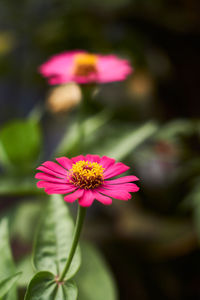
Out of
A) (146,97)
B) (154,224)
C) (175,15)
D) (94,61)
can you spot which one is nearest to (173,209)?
(154,224)

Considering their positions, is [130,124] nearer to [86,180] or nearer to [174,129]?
[174,129]

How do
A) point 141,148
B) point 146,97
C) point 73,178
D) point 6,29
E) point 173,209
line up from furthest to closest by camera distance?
point 6,29 → point 146,97 → point 173,209 → point 141,148 → point 73,178

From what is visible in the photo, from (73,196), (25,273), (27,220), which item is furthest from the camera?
(27,220)

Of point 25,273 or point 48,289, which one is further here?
point 25,273

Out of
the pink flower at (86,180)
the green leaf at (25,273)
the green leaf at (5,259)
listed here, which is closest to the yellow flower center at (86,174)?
the pink flower at (86,180)

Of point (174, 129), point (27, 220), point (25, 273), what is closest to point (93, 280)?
point (25, 273)

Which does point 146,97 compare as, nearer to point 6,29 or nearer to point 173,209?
point 173,209
